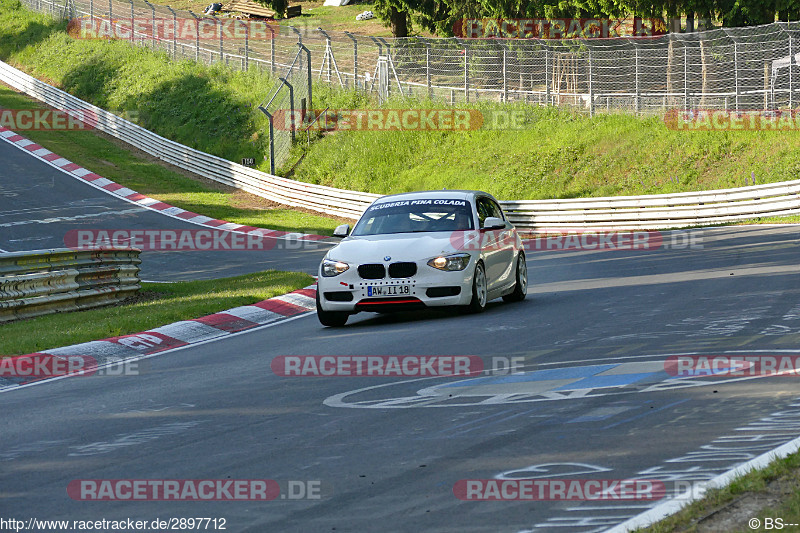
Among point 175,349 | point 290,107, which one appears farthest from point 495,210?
point 290,107

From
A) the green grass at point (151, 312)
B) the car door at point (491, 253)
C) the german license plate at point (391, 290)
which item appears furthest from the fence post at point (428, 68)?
the german license plate at point (391, 290)

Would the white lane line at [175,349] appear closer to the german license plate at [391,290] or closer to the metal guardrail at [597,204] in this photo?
the german license plate at [391,290]

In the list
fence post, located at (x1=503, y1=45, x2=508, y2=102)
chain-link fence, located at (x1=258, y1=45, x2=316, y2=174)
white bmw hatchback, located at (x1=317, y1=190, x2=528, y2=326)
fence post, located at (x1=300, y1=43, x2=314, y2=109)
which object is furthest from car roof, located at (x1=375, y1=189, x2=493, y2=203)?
fence post, located at (x1=300, y1=43, x2=314, y2=109)

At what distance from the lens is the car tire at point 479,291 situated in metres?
12.7

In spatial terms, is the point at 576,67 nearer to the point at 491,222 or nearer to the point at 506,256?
the point at 506,256

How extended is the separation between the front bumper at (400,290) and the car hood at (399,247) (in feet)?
0.58

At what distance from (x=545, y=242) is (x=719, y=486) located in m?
21.8

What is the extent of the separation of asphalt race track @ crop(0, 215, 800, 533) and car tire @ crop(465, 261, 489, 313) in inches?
20.1

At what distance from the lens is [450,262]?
490 inches

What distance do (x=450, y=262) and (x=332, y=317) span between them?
1.58 meters

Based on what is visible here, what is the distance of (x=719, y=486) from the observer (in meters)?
5.02

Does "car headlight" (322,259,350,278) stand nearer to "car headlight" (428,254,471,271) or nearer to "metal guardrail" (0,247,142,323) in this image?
"car headlight" (428,254,471,271)

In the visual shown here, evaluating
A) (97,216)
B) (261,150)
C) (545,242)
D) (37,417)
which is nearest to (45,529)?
(37,417)

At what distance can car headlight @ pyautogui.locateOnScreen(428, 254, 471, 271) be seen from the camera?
1238cm
